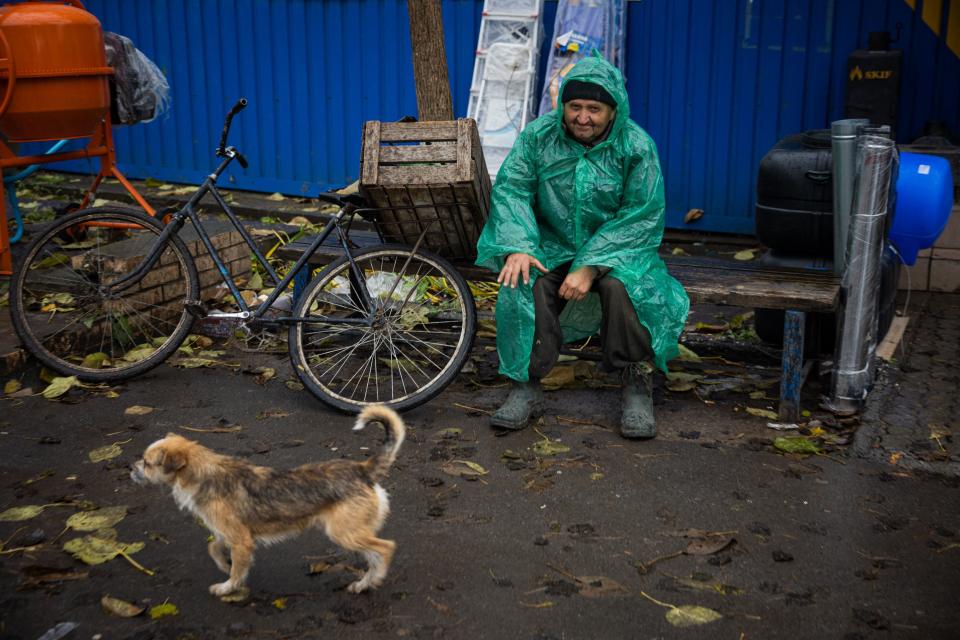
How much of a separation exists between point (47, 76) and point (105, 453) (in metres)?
2.45

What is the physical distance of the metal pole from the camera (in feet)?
15.0

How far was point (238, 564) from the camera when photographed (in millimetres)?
3252

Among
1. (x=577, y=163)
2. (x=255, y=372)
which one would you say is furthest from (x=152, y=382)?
(x=577, y=163)

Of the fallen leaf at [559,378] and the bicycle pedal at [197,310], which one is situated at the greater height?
the bicycle pedal at [197,310]

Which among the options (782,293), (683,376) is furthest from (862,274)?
(683,376)

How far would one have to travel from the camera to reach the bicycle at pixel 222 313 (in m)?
5.04

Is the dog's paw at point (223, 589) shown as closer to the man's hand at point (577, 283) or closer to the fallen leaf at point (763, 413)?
the man's hand at point (577, 283)

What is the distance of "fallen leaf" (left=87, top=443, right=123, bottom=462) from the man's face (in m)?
2.54

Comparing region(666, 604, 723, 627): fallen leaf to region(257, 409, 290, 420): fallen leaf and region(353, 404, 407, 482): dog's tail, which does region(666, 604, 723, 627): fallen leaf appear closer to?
region(353, 404, 407, 482): dog's tail

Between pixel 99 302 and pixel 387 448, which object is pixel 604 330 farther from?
pixel 99 302

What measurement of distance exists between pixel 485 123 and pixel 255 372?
10.8 feet

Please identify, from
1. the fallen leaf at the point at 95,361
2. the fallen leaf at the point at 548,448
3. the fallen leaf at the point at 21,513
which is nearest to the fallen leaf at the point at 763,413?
the fallen leaf at the point at 548,448

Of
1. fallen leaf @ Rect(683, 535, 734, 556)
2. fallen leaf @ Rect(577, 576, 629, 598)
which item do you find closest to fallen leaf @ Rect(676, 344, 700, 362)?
fallen leaf @ Rect(683, 535, 734, 556)

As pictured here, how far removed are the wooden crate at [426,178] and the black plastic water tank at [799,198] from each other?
4.81 ft
